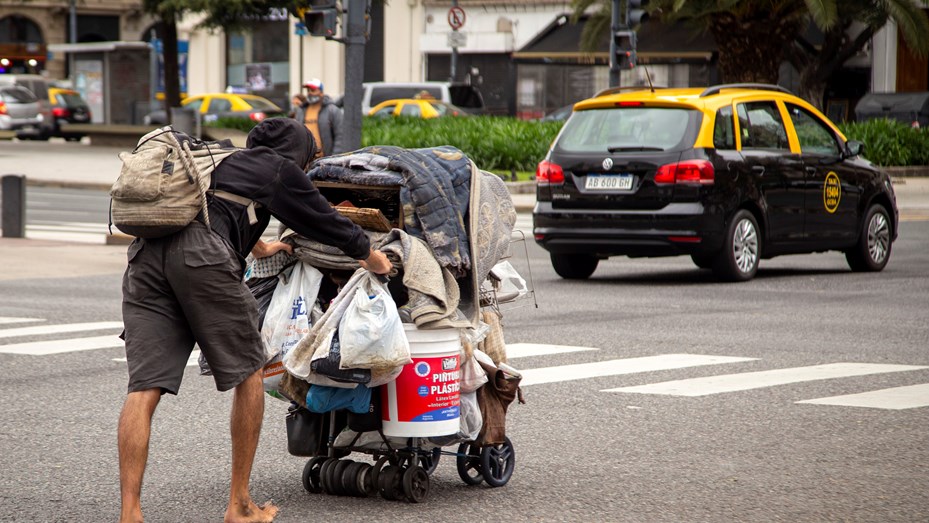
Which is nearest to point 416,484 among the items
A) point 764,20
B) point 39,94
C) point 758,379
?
point 758,379

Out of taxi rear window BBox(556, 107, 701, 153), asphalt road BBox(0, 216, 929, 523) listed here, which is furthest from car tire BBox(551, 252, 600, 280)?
asphalt road BBox(0, 216, 929, 523)

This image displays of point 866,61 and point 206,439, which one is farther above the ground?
point 866,61

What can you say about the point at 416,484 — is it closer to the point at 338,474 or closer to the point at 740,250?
the point at 338,474

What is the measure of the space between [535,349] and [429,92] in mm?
30916

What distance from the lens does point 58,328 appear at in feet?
36.1

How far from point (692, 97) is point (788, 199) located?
1.36 meters

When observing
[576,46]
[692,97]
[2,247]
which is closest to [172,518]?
[692,97]

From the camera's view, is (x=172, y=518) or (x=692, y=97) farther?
(x=692, y=97)

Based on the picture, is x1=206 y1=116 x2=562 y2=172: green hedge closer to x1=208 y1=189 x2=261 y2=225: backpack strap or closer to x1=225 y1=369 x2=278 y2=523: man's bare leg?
x1=208 y1=189 x2=261 y2=225: backpack strap

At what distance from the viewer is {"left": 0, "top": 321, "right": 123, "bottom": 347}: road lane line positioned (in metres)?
10.7

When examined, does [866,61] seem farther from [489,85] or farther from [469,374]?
[469,374]

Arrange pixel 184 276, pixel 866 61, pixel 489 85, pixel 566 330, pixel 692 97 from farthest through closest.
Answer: pixel 489 85, pixel 866 61, pixel 692 97, pixel 566 330, pixel 184 276

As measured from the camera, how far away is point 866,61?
137 feet

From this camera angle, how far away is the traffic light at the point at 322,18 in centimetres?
1766
